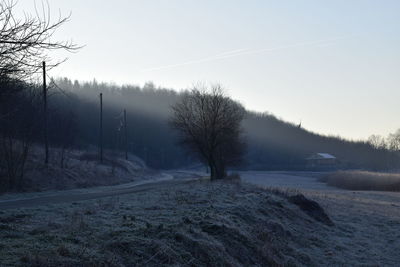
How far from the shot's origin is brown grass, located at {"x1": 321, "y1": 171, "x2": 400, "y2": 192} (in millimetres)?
55225

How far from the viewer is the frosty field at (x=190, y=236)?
27.0 ft

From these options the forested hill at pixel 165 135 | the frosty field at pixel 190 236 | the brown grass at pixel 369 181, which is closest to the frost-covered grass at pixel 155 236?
the frosty field at pixel 190 236

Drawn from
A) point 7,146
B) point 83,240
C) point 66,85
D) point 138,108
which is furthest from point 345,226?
point 66,85

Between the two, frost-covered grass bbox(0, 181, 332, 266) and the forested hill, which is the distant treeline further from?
frost-covered grass bbox(0, 181, 332, 266)

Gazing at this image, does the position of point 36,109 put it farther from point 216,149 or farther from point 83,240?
point 83,240

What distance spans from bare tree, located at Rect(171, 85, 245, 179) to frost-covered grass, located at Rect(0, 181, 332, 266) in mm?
25561

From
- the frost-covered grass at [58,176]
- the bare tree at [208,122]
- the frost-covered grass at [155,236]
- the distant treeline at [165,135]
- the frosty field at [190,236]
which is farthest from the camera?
the distant treeline at [165,135]

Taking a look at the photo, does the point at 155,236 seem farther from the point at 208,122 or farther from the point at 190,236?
the point at 208,122

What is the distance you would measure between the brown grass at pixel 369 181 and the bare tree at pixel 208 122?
23.0m

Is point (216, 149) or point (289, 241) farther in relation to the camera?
point (216, 149)

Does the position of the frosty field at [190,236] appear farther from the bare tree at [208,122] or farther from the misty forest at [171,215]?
the bare tree at [208,122]

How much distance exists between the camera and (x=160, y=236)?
9.86m

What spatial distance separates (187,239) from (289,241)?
5732 mm

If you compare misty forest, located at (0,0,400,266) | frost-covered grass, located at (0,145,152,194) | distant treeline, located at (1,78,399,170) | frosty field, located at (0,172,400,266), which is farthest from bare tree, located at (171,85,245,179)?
distant treeline, located at (1,78,399,170)
